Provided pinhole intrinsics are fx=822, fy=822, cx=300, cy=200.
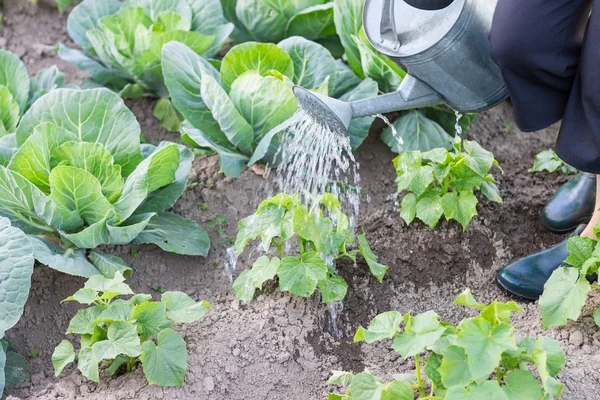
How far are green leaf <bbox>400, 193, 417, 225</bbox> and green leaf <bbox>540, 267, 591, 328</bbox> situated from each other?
22.3 inches

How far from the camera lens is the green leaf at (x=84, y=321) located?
2.26 metres

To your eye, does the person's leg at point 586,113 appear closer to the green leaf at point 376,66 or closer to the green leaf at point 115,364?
the green leaf at point 376,66

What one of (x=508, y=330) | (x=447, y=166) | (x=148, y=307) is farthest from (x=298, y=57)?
(x=508, y=330)

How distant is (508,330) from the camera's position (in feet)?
6.07

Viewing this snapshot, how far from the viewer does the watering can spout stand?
226cm

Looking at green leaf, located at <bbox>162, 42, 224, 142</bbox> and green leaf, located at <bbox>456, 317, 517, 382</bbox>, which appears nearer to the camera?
green leaf, located at <bbox>456, 317, 517, 382</bbox>

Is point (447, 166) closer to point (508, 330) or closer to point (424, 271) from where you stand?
point (424, 271)

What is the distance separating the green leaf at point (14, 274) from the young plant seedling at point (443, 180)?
116 centimetres

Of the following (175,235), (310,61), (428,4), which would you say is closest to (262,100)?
(310,61)

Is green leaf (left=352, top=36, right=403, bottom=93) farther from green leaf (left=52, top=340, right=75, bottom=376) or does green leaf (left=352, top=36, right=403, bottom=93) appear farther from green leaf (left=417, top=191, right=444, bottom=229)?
green leaf (left=52, top=340, right=75, bottom=376)

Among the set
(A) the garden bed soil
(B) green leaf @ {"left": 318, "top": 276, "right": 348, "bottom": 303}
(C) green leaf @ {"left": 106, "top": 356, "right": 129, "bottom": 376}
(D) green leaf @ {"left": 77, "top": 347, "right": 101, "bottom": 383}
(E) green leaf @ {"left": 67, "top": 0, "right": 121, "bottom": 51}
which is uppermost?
(E) green leaf @ {"left": 67, "top": 0, "right": 121, "bottom": 51}

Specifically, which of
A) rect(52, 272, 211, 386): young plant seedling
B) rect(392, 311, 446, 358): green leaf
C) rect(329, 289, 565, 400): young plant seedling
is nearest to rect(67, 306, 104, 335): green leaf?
rect(52, 272, 211, 386): young plant seedling

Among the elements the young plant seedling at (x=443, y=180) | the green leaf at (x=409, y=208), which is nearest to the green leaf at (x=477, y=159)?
the young plant seedling at (x=443, y=180)

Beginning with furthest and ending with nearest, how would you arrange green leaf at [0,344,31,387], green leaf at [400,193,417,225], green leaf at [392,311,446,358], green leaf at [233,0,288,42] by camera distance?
green leaf at [233,0,288,42]
green leaf at [400,193,417,225]
green leaf at [0,344,31,387]
green leaf at [392,311,446,358]
